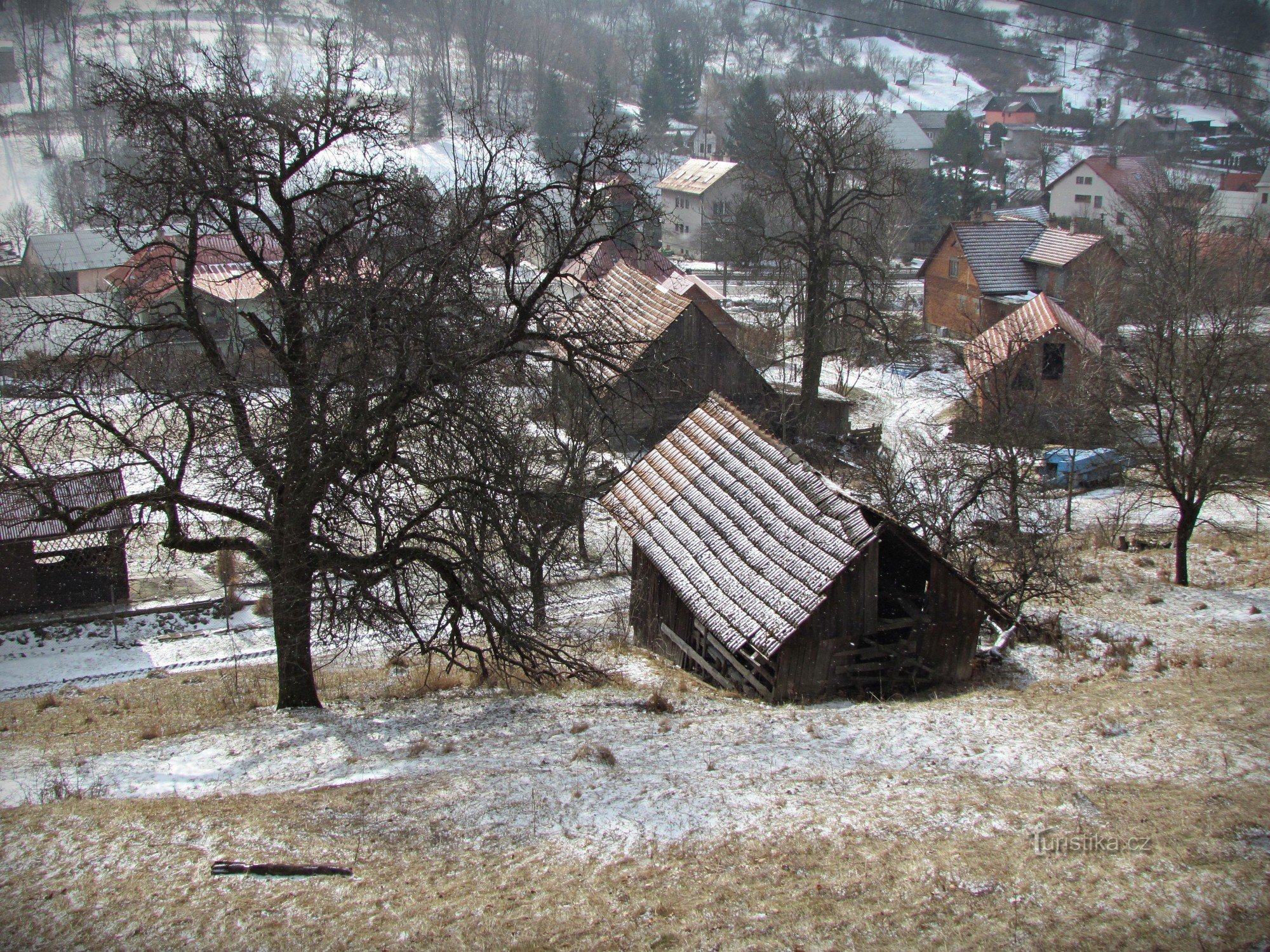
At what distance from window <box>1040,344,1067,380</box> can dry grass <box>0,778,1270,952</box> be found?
27280 millimetres

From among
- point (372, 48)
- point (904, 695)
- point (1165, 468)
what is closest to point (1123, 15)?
point (372, 48)

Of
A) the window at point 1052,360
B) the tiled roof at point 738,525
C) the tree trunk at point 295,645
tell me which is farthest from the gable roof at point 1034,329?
the tree trunk at point 295,645

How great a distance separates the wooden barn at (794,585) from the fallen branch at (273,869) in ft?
19.1

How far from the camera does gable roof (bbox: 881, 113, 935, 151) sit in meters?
88.2

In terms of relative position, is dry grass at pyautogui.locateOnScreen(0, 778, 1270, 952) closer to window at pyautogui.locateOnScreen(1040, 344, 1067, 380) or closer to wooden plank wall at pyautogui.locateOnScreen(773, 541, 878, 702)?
wooden plank wall at pyautogui.locateOnScreen(773, 541, 878, 702)

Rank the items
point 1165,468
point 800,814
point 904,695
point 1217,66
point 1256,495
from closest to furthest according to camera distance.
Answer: point 800,814 → point 904,695 → point 1165,468 → point 1256,495 → point 1217,66

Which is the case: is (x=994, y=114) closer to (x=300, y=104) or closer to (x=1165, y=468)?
(x=1165, y=468)

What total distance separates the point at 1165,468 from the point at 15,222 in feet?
213

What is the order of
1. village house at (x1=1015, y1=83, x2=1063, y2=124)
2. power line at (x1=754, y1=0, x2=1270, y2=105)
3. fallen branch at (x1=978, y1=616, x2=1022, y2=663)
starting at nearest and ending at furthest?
fallen branch at (x1=978, y1=616, x2=1022, y2=663) → power line at (x1=754, y1=0, x2=1270, y2=105) → village house at (x1=1015, y1=83, x2=1063, y2=124)

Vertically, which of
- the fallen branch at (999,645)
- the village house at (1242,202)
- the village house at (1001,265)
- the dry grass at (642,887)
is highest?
the village house at (1242,202)

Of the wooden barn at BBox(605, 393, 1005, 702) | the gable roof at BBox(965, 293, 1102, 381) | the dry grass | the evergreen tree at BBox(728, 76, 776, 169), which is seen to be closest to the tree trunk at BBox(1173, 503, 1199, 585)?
the wooden barn at BBox(605, 393, 1005, 702)

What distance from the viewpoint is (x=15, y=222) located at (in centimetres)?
5897

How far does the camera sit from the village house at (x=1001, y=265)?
1689 inches

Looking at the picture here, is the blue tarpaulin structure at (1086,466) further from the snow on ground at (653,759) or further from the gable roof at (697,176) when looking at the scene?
the gable roof at (697,176)
